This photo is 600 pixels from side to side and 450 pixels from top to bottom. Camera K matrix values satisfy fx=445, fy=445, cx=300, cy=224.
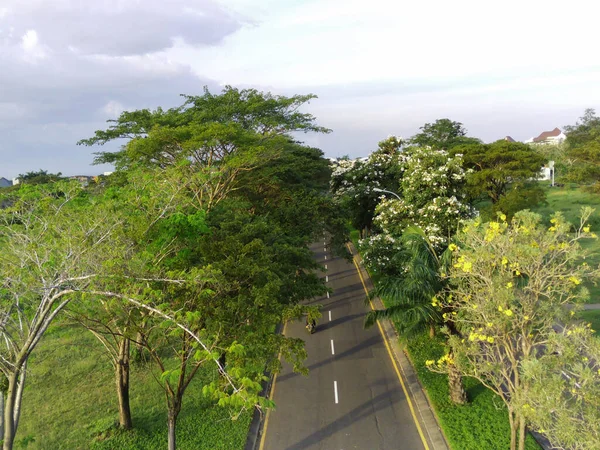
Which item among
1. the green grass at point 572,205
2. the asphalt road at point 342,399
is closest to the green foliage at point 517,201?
the green grass at point 572,205

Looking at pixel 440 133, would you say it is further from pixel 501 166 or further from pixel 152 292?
pixel 152 292

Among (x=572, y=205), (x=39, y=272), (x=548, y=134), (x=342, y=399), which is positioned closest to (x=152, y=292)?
(x=39, y=272)

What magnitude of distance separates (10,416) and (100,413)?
8.09 m

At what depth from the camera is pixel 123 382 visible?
1182 centimetres

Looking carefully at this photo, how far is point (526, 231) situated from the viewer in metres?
7.88

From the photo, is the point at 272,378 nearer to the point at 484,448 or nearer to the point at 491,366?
the point at 484,448

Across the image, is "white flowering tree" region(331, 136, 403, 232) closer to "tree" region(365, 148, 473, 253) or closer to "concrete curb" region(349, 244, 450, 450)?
"tree" region(365, 148, 473, 253)

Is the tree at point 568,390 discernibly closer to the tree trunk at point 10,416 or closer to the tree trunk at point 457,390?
the tree trunk at point 457,390

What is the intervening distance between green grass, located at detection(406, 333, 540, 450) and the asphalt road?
0.85 metres

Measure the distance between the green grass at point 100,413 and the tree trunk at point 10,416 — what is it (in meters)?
3.94

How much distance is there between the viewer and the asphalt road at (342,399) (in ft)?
37.7

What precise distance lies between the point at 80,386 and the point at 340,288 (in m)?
14.2

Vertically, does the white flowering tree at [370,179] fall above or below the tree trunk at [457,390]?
above

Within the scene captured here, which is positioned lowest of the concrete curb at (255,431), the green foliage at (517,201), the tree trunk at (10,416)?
the concrete curb at (255,431)
